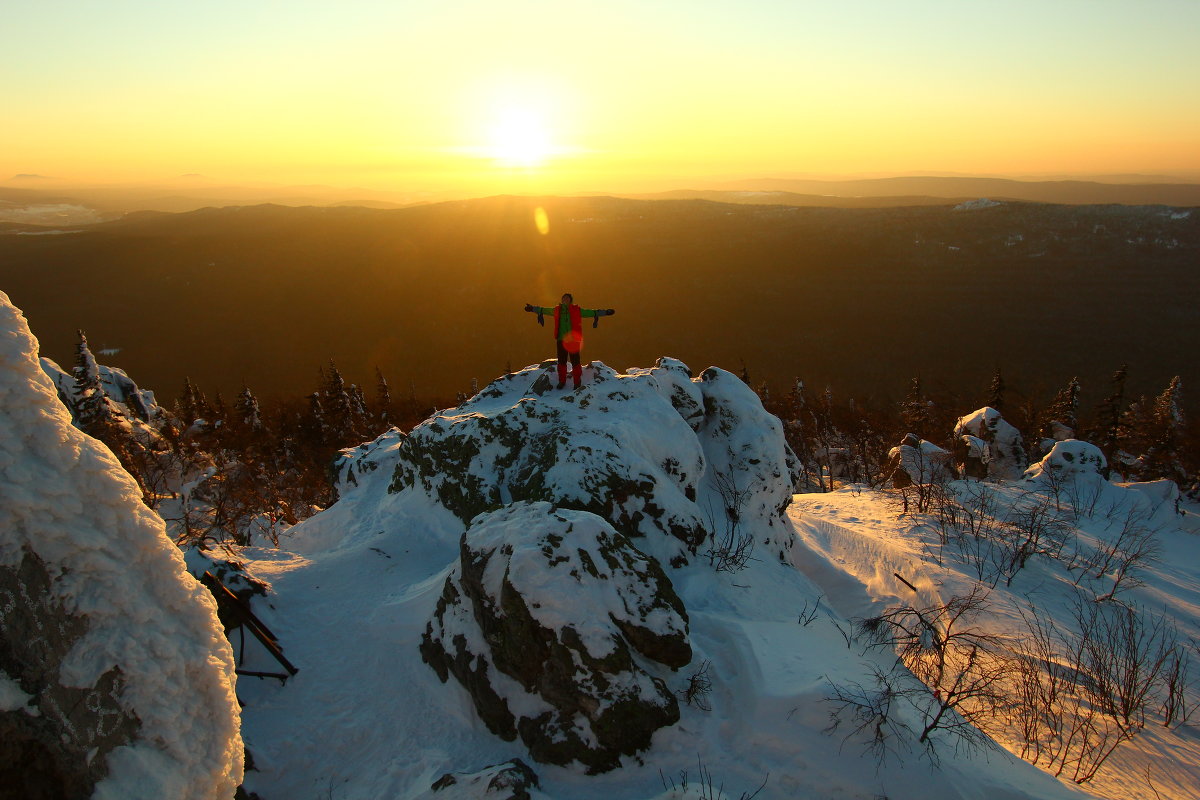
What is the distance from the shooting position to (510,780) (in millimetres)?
5582

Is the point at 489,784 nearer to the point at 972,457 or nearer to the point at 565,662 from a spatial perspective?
the point at 565,662

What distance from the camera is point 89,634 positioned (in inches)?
134

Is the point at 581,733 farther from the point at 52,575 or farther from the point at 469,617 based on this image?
the point at 52,575

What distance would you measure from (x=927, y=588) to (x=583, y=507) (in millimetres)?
9888

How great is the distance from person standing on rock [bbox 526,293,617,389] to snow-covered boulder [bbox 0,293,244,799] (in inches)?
321

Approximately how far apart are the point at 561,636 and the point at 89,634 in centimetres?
418

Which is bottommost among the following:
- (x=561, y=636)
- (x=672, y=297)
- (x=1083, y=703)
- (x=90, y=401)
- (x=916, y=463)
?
(x=672, y=297)

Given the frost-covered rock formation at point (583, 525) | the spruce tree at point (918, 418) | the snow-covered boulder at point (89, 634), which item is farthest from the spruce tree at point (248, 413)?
the spruce tree at point (918, 418)

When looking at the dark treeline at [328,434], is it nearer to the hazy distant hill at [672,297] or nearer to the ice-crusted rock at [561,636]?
the ice-crusted rock at [561,636]

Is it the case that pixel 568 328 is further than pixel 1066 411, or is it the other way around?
pixel 1066 411

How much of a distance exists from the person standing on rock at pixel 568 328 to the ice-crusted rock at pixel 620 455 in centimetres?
51

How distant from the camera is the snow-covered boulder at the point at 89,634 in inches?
124

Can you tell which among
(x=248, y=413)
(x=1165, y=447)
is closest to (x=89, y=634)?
(x=248, y=413)

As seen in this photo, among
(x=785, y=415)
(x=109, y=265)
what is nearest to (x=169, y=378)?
(x=109, y=265)
